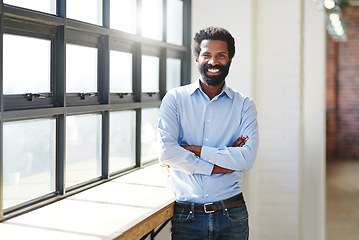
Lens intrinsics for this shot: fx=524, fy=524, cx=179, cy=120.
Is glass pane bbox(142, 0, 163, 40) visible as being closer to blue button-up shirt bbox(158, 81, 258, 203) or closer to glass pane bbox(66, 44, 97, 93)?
glass pane bbox(66, 44, 97, 93)

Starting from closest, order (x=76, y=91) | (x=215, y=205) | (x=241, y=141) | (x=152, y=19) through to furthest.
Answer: (x=215, y=205), (x=241, y=141), (x=76, y=91), (x=152, y=19)

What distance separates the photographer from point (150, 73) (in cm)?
407

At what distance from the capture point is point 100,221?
234 cm

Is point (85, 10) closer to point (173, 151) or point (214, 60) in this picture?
point (214, 60)

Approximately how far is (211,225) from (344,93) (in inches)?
403

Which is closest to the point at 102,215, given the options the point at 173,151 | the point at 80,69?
the point at 173,151

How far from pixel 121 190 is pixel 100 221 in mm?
724

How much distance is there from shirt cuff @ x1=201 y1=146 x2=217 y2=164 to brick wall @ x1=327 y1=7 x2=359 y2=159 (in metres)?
10.0

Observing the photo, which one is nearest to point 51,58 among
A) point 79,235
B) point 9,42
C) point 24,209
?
point 9,42

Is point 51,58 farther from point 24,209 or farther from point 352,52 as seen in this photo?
point 352,52

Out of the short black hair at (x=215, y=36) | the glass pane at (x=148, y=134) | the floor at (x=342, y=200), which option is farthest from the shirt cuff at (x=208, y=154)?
the floor at (x=342, y=200)

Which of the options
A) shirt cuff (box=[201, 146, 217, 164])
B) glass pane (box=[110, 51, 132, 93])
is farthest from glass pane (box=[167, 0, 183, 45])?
shirt cuff (box=[201, 146, 217, 164])

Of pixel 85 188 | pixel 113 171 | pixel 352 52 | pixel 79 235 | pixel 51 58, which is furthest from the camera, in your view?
pixel 352 52

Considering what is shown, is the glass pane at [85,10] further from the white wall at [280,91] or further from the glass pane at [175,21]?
the white wall at [280,91]
